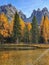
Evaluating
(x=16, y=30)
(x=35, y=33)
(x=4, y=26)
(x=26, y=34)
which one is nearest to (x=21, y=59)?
(x=4, y=26)

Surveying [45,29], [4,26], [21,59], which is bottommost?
[21,59]

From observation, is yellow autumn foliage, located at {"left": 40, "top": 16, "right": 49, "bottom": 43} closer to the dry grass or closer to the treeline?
the treeline

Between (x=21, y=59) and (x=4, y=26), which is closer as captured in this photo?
(x=21, y=59)

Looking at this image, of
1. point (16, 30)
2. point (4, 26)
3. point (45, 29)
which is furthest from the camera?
point (45, 29)

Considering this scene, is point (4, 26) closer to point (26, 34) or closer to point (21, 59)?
point (26, 34)

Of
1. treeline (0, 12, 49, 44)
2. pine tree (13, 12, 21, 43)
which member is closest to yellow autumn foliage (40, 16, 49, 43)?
treeline (0, 12, 49, 44)

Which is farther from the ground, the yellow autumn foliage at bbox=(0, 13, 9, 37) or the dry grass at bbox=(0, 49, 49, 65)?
the yellow autumn foliage at bbox=(0, 13, 9, 37)

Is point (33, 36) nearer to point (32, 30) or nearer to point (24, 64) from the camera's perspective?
point (32, 30)

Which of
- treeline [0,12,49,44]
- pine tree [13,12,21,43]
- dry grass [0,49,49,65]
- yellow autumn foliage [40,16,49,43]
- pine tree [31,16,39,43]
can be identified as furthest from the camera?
yellow autumn foliage [40,16,49,43]

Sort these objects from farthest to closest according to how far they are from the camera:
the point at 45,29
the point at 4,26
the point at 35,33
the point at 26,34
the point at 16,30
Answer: the point at 45,29 → the point at 26,34 → the point at 35,33 → the point at 16,30 → the point at 4,26

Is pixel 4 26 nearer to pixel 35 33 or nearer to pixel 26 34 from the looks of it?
pixel 26 34

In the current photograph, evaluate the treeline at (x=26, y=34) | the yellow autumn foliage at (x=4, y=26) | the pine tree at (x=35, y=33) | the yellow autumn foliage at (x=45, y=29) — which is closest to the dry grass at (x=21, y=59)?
the treeline at (x=26, y=34)

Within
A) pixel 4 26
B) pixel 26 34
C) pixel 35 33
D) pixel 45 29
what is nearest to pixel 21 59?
pixel 4 26

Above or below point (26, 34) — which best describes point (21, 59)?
below
